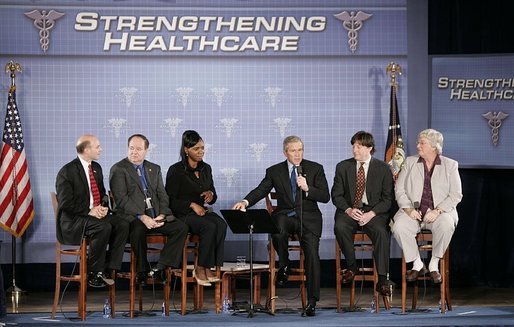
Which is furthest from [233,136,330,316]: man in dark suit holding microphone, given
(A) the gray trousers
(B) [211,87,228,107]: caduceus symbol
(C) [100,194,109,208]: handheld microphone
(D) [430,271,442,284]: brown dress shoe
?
(B) [211,87,228,107]: caduceus symbol

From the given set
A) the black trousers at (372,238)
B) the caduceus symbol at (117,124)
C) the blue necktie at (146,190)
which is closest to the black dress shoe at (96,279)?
the blue necktie at (146,190)

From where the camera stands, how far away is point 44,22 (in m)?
9.34

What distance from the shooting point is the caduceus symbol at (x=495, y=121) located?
9.52m

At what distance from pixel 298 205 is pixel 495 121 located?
2585 millimetres

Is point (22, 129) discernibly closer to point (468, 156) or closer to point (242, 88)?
point (242, 88)

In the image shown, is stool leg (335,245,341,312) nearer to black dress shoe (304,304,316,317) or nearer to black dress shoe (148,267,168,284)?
black dress shoe (304,304,316,317)

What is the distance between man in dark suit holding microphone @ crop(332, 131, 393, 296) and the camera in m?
7.84

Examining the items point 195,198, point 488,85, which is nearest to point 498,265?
point 488,85

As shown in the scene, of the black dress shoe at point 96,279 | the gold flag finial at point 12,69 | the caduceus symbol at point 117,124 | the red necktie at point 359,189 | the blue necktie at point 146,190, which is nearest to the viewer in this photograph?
the black dress shoe at point 96,279

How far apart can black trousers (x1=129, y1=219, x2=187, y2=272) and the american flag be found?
69.8 inches

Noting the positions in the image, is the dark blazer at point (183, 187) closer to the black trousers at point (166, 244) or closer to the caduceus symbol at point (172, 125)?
the black trousers at point (166, 244)

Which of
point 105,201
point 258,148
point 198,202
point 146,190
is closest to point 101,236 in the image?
point 105,201

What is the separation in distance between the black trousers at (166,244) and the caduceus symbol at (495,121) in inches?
133

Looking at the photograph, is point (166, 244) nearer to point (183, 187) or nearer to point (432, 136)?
point (183, 187)
